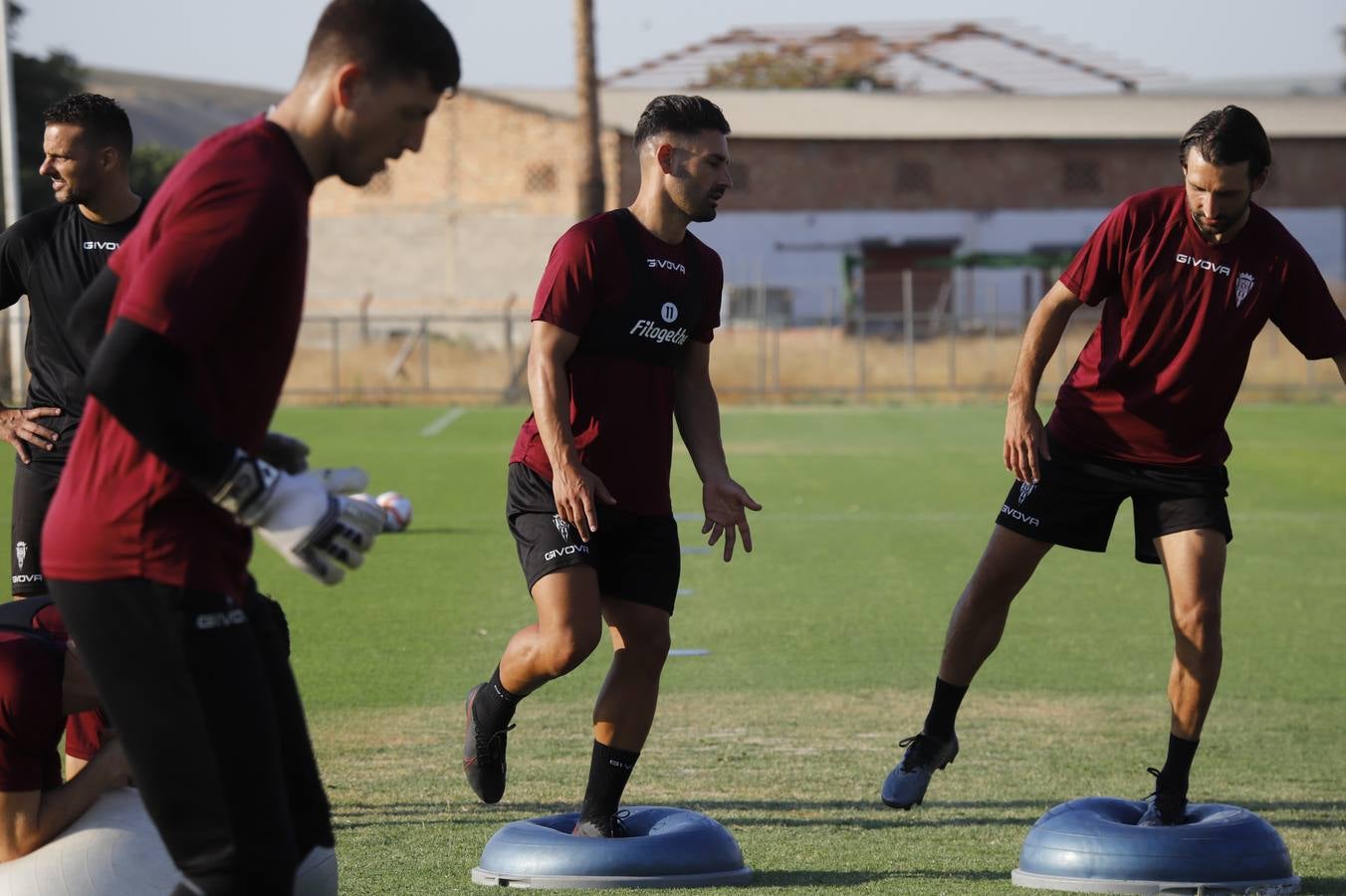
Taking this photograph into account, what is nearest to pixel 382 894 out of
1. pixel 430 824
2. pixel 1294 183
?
pixel 430 824

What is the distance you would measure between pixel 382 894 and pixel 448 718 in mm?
2830

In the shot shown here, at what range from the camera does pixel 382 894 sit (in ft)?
17.3

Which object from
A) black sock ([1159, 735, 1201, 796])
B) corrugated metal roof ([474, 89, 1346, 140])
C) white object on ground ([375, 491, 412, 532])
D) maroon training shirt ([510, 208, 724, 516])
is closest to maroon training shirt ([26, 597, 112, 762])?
maroon training shirt ([510, 208, 724, 516])

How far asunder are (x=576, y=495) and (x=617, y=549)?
413 millimetres

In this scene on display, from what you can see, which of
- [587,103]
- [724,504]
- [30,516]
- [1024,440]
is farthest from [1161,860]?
[587,103]

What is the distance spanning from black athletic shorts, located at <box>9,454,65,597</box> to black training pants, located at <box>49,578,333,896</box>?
3.18m

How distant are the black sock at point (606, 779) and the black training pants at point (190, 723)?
7.58 feet

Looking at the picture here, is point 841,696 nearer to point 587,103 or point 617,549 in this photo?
point 617,549

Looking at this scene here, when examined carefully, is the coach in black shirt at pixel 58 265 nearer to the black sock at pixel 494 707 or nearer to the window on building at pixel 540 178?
the black sock at pixel 494 707

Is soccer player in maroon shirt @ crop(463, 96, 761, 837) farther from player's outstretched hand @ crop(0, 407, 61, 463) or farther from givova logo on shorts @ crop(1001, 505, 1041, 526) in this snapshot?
player's outstretched hand @ crop(0, 407, 61, 463)

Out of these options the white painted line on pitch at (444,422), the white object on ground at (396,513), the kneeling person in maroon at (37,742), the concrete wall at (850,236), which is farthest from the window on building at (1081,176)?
the kneeling person in maroon at (37,742)

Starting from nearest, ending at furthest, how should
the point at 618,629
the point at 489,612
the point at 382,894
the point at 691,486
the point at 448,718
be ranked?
1. the point at 382,894
2. the point at 618,629
3. the point at 448,718
4. the point at 489,612
5. the point at 691,486

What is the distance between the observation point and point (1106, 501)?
6094 mm

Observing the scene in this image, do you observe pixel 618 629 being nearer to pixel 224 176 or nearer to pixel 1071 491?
pixel 1071 491
